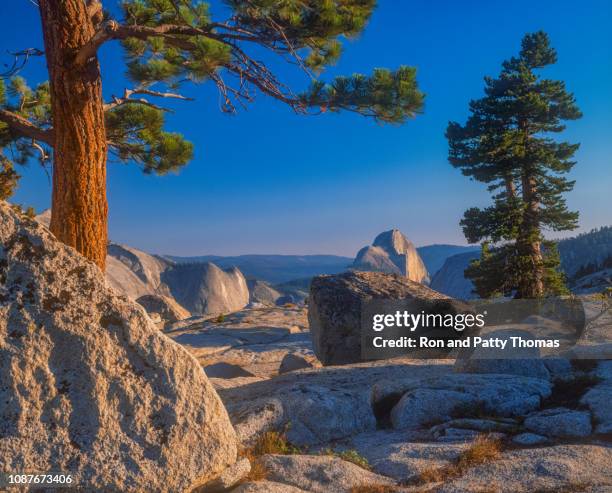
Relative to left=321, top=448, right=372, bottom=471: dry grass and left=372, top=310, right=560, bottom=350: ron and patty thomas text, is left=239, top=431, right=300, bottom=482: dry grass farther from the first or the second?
left=372, top=310, right=560, bottom=350: ron and patty thomas text

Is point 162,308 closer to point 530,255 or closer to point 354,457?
point 530,255

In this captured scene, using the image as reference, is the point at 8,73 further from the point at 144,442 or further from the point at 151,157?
the point at 144,442

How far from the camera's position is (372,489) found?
4730mm

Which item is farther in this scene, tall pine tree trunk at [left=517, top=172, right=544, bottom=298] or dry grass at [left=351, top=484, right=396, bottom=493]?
tall pine tree trunk at [left=517, top=172, right=544, bottom=298]

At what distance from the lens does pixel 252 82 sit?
357 inches

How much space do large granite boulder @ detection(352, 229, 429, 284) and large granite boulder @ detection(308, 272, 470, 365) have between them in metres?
93.3

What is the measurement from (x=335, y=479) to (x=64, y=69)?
7.08 m

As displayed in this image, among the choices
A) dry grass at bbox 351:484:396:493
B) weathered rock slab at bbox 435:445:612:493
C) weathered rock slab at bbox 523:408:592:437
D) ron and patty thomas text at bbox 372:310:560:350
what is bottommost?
dry grass at bbox 351:484:396:493

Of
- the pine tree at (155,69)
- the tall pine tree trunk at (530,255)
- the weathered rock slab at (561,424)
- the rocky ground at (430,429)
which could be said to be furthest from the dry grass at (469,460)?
the tall pine tree trunk at (530,255)

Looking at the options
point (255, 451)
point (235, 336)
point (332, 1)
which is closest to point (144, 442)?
point (255, 451)

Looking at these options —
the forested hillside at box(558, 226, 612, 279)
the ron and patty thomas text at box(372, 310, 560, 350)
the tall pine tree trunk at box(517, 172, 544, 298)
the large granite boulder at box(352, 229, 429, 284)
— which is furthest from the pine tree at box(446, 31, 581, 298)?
the large granite boulder at box(352, 229, 429, 284)

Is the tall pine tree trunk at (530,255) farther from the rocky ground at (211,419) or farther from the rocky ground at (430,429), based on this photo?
the rocky ground at (211,419)

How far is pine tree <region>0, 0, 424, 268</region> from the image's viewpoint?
7.64 metres

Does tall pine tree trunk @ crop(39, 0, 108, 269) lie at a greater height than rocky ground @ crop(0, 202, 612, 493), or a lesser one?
greater
